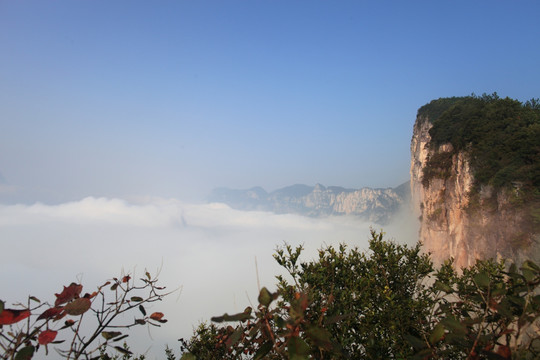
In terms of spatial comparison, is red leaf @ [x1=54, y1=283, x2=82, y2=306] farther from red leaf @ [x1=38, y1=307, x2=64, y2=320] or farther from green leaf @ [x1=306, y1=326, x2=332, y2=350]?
green leaf @ [x1=306, y1=326, x2=332, y2=350]

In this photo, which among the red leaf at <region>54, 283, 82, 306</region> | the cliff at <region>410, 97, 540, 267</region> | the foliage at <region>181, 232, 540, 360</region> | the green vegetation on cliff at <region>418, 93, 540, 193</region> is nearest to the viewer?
the foliage at <region>181, 232, 540, 360</region>

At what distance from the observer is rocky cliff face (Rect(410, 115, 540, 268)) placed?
2448 cm

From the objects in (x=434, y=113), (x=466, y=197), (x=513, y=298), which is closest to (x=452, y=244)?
(x=466, y=197)

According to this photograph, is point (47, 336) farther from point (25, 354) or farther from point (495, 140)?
point (495, 140)

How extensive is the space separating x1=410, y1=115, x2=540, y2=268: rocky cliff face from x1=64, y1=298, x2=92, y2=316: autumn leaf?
2841 cm

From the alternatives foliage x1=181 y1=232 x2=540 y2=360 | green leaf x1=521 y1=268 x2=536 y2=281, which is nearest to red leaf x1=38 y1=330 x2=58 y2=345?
foliage x1=181 y1=232 x2=540 y2=360

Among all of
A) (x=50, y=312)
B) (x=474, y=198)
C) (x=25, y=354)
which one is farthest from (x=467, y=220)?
(x=25, y=354)

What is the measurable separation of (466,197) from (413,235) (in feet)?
133

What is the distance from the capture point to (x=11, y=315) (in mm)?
1652

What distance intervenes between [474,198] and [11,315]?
36758 millimetres

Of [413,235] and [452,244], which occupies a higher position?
[452,244]

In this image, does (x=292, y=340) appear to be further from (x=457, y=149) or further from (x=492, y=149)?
(x=457, y=149)

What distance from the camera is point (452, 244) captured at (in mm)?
35031

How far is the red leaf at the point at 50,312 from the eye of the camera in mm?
1827
